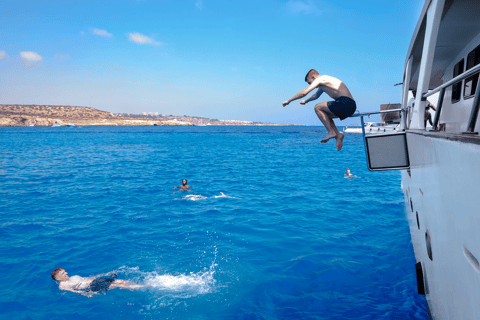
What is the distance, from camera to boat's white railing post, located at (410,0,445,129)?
521 centimetres

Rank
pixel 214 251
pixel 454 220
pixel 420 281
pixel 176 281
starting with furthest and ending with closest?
pixel 214 251
pixel 176 281
pixel 420 281
pixel 454 220

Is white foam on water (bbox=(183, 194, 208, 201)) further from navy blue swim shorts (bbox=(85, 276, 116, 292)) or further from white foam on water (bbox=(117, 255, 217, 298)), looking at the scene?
navy blue swim shorts (bbox=(85, 276, 116, 292))

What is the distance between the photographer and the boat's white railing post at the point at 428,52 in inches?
205

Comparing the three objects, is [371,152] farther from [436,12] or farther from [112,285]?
[112,285]

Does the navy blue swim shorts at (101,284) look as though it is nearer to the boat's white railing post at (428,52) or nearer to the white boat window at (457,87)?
the boat's white railing post at (428,52)

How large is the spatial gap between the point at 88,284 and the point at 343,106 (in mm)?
8931

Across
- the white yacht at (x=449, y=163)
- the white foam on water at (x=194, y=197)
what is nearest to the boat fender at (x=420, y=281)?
the white yacht at (x=449, y=163)

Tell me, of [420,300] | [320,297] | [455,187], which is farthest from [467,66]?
[320,297]

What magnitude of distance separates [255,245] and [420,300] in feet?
18.7

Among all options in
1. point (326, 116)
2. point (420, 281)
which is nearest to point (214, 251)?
point (420, 281)

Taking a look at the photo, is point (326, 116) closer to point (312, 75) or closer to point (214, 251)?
point (312, 75)

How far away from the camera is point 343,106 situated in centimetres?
547

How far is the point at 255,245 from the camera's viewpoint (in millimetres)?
11602

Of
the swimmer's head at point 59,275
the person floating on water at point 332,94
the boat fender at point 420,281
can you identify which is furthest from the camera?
the swimmer's head at point 59,275
